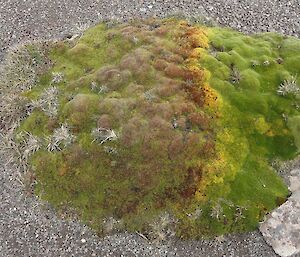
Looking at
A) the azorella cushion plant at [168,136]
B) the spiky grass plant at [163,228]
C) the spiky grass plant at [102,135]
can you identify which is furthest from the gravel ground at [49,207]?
the spiky grass plant at [102,135]

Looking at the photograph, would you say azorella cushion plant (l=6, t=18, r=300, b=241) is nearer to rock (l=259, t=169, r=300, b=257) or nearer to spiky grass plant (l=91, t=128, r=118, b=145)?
spiky grass plant (l=91, t=128, r=118, b=145)

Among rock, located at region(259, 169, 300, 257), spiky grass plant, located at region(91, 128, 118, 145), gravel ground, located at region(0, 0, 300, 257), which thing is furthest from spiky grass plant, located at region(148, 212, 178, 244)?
spiky grass plant, located at region(91, 128, 118, 145)

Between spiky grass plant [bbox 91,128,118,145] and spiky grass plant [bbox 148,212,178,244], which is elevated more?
spiky grass plant [bbox 91,128,118,145]

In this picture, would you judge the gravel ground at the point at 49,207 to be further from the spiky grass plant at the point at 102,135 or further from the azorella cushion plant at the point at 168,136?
the spiky grass plant at the point at 102,135

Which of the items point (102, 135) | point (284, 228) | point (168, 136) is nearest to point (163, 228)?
point (168, 136)

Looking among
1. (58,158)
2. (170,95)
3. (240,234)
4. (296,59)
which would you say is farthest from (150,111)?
(296,59)

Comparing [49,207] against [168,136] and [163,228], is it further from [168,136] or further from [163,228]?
[168,136]
